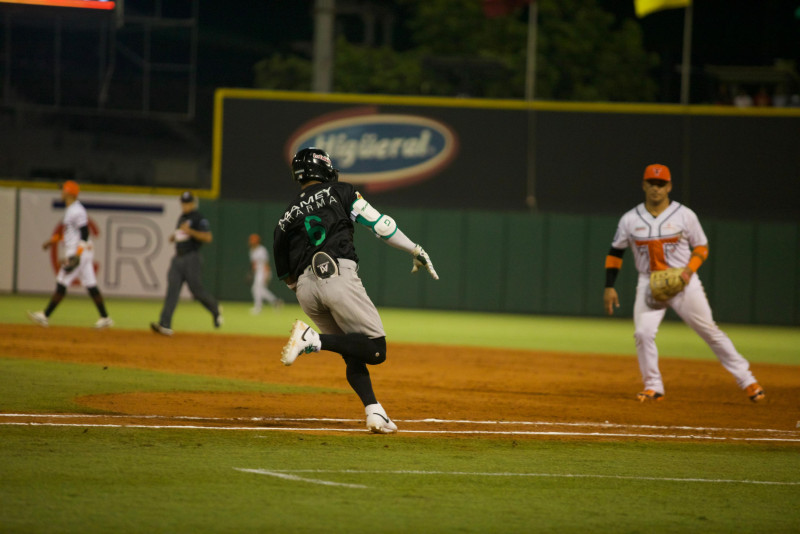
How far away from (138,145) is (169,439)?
70.4ft

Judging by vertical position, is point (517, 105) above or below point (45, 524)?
above

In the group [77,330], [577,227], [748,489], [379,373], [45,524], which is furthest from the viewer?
[577,227]

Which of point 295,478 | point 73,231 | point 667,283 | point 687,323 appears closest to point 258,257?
point 73,231

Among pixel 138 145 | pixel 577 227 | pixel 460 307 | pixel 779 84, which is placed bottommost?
pixel 460 307

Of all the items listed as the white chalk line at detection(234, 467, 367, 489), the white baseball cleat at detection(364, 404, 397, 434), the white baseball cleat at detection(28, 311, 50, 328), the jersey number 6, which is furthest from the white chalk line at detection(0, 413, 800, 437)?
the white baseball cleat at detection(28, 311, 50, 328)

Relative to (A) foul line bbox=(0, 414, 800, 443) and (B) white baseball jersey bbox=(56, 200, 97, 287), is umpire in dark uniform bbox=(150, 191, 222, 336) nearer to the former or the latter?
(B) white baseball jersey bbox=(56, 200, 97, 287)

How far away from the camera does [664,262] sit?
10.2 m

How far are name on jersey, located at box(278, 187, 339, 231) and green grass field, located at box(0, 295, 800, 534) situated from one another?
5.31 ft

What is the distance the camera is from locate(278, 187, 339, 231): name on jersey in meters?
7.32

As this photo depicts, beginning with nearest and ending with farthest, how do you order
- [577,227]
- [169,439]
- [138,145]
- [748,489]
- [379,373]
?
[748,489]
[169,439]
[379,373]
[577,227]
[138,145]

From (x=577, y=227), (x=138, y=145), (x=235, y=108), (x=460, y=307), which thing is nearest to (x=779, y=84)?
(x=577, y=227)

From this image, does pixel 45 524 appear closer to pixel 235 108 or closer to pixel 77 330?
pixel 77 330

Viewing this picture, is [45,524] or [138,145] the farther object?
[138,145]

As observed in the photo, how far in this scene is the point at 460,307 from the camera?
24844mm
